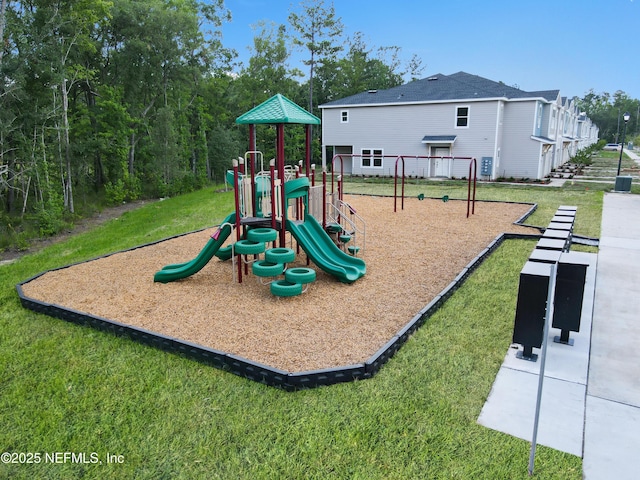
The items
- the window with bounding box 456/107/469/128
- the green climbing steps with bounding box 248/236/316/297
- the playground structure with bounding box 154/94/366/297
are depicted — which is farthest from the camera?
the window with bounding box 456/107/469/128

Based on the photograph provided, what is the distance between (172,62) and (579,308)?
19.8 m

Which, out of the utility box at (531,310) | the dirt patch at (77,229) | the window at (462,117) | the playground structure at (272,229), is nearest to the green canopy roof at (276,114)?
the playground structure at (272,229)

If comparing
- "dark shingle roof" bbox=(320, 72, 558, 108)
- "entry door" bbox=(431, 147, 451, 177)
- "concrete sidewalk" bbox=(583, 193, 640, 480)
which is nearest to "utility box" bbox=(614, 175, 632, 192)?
"dark shingle roof" bbox=(320, 72, 558, 108)

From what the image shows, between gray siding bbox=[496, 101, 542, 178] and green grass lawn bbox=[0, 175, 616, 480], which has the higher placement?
gray siding bbox=[496, 101, 542, 178]

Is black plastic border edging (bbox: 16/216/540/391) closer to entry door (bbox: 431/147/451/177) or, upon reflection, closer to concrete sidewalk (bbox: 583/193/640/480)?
concrete sidewalk (bbox: 583/193/640/480)

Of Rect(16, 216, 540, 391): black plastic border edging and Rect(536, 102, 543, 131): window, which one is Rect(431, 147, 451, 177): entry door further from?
Rect(16, 216, 540, 391): black plastic border edging

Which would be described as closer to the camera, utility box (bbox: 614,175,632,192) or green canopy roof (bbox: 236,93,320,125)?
green canopy roof (bbox: 236,93,320,125)

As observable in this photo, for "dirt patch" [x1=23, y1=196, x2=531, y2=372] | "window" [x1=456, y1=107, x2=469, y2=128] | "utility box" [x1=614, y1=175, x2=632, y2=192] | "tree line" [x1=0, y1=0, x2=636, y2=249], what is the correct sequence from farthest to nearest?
"window" [x1=456, y1=107, x2=469, y2=128]
"utility box" [x1=614, y1=175, x2=632, y2=192]
"tree line" [x1=0, y1=0, x2=636, y2=249]
"dirt patch" [x1=23, y1=196, x2=531, y2=372]

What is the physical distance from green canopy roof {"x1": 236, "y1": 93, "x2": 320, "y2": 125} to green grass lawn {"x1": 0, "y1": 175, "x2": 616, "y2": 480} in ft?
11.6

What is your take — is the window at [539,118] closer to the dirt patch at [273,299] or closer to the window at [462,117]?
the window at [462,117]

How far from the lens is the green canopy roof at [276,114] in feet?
21.3

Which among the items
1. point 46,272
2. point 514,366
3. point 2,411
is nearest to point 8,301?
point 46,272

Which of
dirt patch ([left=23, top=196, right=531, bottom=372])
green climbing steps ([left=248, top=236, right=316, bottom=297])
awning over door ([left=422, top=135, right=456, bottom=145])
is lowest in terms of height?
dirt patch ([left=23, top=196, right=531, bottom=372])

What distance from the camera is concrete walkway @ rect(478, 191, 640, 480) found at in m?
3.10
